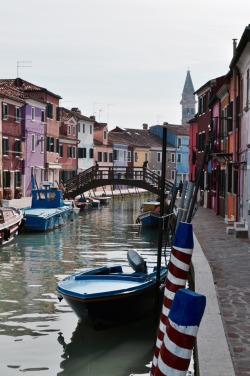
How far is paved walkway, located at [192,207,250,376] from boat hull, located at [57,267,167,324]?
96 centimetres

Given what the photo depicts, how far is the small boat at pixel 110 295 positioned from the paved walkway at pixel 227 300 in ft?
3.11

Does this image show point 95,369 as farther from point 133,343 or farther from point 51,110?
point 51,110

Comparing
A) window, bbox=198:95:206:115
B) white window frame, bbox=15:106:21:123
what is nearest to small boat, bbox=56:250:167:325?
window, bbox=198:95:206:115

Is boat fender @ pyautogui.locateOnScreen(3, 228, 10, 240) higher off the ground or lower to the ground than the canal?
higher

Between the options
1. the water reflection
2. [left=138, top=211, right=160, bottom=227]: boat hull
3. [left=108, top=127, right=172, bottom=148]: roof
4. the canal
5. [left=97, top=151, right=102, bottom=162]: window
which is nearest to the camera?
the water reflection

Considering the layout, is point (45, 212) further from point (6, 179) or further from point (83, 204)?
point (83, 204)

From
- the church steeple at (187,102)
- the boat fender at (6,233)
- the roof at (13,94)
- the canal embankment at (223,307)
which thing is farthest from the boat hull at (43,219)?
the church steeple at (187,102)

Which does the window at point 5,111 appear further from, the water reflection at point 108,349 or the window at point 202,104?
the water reflection at point 108,349

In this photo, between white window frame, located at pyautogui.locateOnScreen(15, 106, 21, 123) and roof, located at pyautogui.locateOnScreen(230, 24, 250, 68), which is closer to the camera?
roof, located at pyautogui.locateOnScreen(230, 24, 250, 68)

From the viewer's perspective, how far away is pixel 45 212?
95.4 ft

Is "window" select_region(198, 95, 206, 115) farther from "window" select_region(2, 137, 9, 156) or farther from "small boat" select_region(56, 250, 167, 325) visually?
"small boat" select_region(56, 250, 167, 325)

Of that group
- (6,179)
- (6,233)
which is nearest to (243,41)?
(6,233)

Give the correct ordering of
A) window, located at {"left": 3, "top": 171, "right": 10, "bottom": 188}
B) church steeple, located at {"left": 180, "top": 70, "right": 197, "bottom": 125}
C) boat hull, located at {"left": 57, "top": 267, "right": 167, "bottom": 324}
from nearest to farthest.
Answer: boat hull, located at {"left": 57, "top": 267, "right": 167, "bottom": 324} < window, located at {"left": 3, "top": 171, "right": 10, "bottom": 188} < church steeple, located at {"left": 180, "top": 70, "right": 197, "bottom": 125}

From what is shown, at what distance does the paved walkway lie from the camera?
6.41 metres
